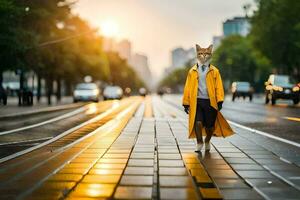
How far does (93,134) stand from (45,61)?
3203cm

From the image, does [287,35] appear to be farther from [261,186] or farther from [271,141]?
[261,186]

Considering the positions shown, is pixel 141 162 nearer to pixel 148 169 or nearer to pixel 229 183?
pixel 148 169

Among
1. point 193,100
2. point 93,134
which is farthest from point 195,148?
point 93,134

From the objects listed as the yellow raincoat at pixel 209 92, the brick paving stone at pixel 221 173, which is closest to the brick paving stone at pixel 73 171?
the brick paving stone at pixel 221 173

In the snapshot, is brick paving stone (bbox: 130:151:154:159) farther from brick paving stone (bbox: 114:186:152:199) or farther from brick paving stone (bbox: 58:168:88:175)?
brick paving stone (bbox: 114:186:152:199)

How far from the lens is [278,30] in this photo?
51.0 metres

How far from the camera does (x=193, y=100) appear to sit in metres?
9.06

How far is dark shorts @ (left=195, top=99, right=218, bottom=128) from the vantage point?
905 centimetres

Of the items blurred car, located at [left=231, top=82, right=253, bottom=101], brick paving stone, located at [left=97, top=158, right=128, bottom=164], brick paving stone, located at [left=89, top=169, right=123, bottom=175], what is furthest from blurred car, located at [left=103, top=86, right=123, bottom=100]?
brick paving stone, located at [left=89, top=169, right=123, bottom=175]

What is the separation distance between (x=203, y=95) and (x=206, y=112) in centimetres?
30

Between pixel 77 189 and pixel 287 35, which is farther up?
pixel 287 35

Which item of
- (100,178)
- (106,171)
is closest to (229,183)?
(100,178)

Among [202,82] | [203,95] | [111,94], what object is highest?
[202,82]

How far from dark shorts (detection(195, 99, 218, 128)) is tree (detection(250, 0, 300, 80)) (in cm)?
3896
